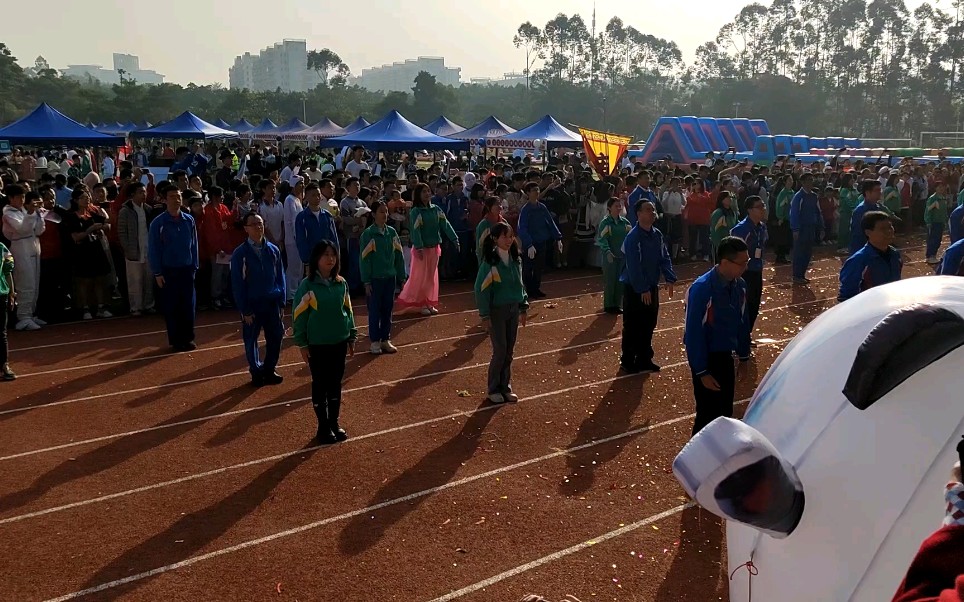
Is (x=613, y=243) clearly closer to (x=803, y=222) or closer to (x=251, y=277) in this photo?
(x=803, y=222)

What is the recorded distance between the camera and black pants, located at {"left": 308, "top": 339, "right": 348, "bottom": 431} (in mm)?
7562

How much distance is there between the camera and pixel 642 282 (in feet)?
31.4

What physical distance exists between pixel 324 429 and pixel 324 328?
37.5 inches

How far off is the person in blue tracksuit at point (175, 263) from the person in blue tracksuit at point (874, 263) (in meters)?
7.60

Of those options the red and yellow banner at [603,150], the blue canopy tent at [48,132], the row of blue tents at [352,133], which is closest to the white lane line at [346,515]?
the red and yellow banner at [603,150]

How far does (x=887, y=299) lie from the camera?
337 cm

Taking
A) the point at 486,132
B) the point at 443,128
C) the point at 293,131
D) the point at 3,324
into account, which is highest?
the point at 293,131

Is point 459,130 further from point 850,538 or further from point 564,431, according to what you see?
point 850,538

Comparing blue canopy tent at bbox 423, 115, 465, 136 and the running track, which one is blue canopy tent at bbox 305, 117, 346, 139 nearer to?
blue canopy tent at bbox 423, 115, 465, 136

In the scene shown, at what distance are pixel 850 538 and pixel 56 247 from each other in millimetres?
12474

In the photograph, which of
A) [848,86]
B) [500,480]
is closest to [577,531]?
[500,480]

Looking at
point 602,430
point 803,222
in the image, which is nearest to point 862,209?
point 803,222

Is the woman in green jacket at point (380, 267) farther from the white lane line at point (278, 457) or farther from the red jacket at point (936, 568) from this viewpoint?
the red jacket at point (936, 568)

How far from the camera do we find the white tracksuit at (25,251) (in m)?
11.5
